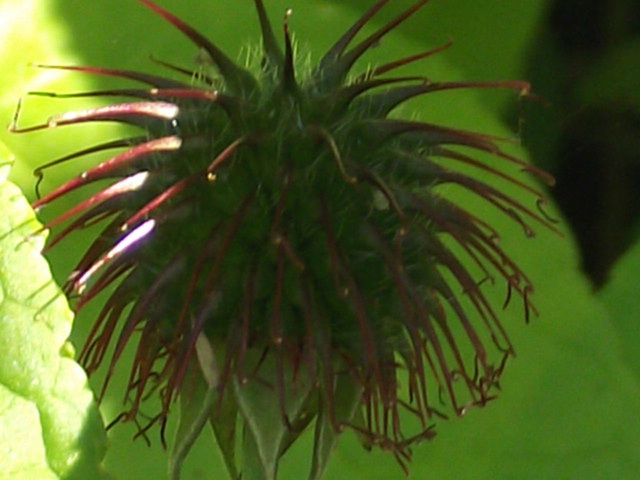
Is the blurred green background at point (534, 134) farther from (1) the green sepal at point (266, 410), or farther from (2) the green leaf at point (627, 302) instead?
(1) the green sepal at point (266, 410)

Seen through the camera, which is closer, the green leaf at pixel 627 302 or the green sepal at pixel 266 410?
the green sepal at pixel 266 410

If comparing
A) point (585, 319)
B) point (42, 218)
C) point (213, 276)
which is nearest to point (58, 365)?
point (213, 276)

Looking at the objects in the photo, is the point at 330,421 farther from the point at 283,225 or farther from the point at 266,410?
the point at 283,225

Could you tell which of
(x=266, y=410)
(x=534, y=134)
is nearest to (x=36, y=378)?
(x=266, y=410)

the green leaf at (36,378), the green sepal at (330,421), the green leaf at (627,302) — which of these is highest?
the green leaf at (36,378)

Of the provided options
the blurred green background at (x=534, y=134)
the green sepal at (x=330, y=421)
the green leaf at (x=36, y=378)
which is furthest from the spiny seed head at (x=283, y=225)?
the blurred green background at (x=534, y=134)

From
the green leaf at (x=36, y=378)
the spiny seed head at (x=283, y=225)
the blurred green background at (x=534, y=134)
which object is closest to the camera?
the green leaf at (x=36, y=378)
